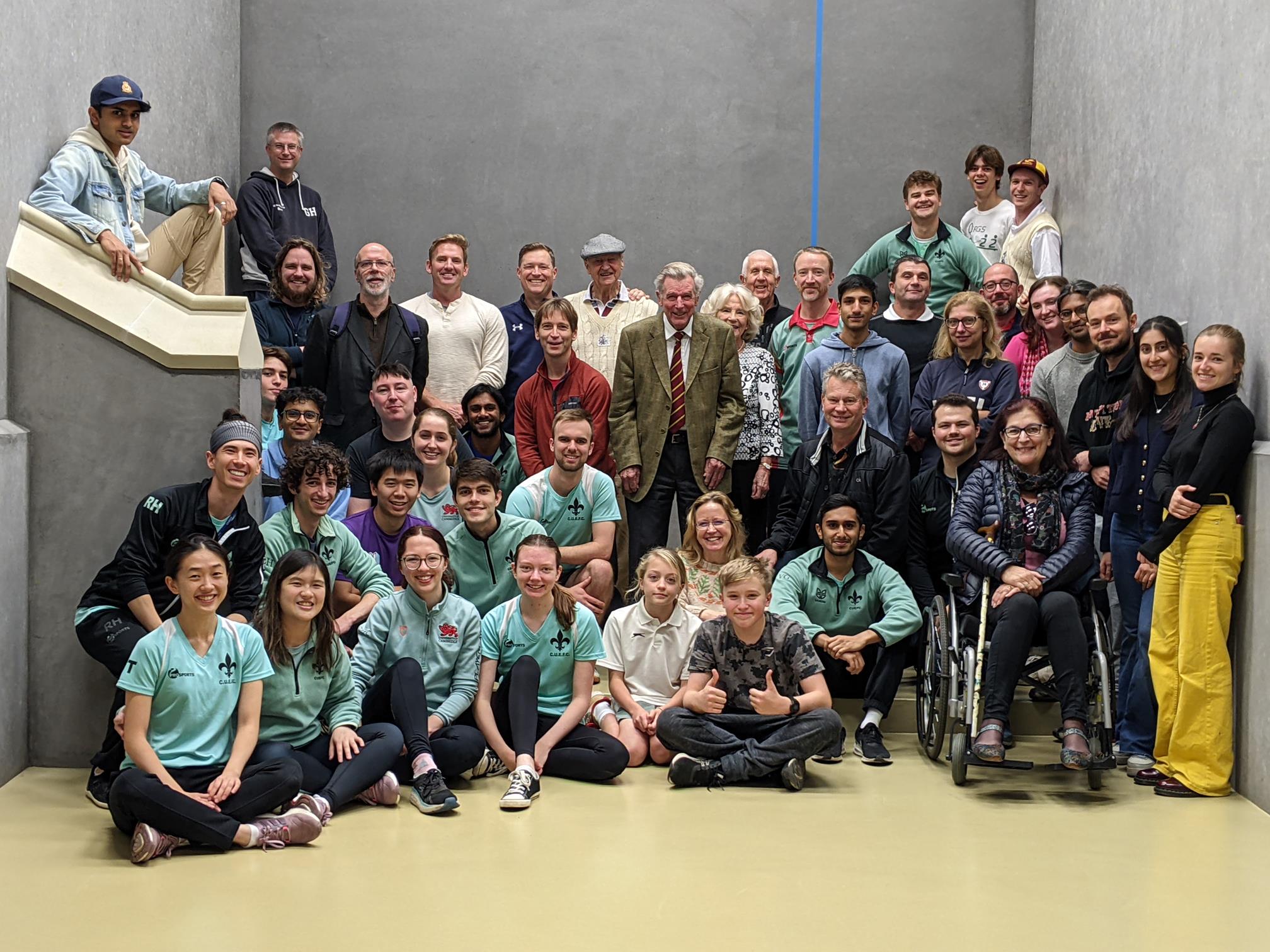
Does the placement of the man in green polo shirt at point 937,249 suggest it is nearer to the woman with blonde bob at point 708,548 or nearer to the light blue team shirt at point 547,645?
the woman with blonde bob at point 708,548

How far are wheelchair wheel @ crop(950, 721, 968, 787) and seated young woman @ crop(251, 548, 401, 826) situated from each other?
1.88 m

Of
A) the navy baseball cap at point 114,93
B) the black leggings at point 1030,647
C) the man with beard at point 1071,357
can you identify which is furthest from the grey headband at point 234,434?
the man with beard at point 1071,357

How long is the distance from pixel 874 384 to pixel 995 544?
114cm

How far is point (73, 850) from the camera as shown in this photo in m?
4.07

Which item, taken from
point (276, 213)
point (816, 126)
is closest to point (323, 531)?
point (276, 213)

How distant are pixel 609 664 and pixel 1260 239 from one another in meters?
2.77

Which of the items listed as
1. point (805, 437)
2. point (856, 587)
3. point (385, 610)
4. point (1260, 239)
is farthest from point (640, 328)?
point (1260, 239)

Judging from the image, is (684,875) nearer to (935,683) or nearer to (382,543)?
(935,683)

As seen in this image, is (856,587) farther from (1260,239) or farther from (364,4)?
(364,4)

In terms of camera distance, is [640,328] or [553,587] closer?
[553,587]

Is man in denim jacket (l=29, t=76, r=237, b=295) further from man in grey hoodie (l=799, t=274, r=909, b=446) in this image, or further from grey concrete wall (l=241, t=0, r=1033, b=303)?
grey concrete wall (l=241, t=0, r=1033, b=303)

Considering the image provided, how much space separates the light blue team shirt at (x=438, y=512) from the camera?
18.5 feet

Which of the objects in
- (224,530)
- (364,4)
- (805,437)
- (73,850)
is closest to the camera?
(73,850)

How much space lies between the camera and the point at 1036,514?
16.9 ft
